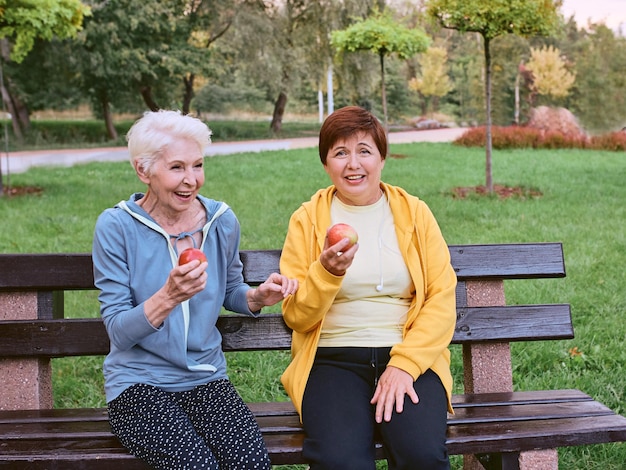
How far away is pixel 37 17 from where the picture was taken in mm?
9102

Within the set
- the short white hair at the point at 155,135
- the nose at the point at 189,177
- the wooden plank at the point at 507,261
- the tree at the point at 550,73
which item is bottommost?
the wooden plank at the point at 507,261

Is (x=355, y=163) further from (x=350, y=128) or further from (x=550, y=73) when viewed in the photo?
(x=550, y=73)

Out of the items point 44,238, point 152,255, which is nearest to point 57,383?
point 152,255

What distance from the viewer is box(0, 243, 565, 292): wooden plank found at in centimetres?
274

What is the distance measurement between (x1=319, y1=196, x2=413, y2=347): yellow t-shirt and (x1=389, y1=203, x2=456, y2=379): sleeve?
0.06m

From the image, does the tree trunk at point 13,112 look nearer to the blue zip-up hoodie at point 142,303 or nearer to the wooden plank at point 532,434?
the blue zip-up hoodie at point 142,303

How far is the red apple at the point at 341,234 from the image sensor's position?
226cm

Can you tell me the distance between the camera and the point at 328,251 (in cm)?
226

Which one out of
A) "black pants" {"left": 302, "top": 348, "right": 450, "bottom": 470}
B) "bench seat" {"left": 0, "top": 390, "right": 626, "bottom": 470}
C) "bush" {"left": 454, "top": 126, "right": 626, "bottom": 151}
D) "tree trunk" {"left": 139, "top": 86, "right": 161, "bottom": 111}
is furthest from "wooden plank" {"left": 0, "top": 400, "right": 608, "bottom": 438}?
"tree trunk" {"left": 139, "top": 86, "right": 161, "bottom": 111}

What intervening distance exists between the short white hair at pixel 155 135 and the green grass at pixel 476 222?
1.71 metres

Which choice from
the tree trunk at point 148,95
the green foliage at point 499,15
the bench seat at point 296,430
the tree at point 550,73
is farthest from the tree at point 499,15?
the tree at point 550,73

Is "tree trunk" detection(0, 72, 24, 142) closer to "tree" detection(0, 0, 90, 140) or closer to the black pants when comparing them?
"tree" detection(0, 0, 90, 140)

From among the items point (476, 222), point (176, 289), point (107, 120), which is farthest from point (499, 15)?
point (107, 120)

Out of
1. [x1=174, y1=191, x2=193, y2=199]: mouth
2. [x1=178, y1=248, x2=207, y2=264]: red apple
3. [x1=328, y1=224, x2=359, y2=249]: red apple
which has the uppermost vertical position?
[x1=174, y1=191, x2=193, y2=199]: mouth
